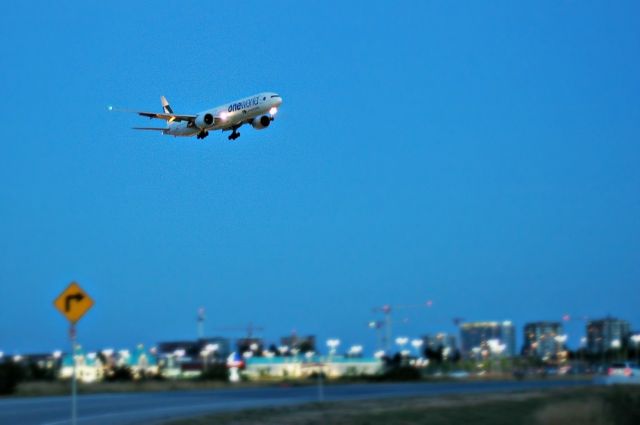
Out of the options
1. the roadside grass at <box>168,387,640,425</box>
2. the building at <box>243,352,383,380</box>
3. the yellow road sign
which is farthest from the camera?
the building at <box>243,352,383,380</box>

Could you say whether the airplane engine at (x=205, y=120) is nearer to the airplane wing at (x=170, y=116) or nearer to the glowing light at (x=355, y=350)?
the airplane wing at (x=170, y=116)

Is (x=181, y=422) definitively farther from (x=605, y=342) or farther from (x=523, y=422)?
(x=605, y=342)

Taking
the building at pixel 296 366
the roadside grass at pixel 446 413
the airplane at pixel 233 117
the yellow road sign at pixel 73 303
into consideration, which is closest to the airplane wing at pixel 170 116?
the airplane at pixel 233 117

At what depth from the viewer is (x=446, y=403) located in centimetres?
3356

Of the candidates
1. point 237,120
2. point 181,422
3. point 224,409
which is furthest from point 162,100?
point 181,422

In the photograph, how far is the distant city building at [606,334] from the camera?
167m

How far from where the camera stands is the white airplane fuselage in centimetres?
3712

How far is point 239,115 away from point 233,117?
34cm

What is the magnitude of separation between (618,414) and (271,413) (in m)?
9.38

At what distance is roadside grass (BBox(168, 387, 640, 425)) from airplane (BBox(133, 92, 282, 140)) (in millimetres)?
11148

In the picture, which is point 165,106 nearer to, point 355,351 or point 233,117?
point 233,117

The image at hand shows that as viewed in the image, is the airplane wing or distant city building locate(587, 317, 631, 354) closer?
the airplane wing

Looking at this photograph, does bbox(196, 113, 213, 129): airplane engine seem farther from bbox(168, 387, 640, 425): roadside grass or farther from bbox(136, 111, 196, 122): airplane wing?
bbox(168, 387, 640, 425): roadside grass

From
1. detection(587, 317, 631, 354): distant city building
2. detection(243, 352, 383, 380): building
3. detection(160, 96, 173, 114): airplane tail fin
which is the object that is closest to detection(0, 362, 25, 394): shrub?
detection(160, 96, 173, 114): airplane tail fin
